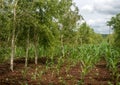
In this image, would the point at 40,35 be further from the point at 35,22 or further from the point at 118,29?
the point at 118,29

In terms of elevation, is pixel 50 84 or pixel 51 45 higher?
pixel 51 45

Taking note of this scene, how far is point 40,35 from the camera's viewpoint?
78.1ft

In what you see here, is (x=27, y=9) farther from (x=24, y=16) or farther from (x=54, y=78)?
(x=54, y=78)

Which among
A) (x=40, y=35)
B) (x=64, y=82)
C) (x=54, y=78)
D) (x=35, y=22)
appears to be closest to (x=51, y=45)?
(x=40, y=35)

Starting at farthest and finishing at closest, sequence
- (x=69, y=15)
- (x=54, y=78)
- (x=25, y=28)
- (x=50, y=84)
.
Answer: (x=69, y=15) < (x=25, y=28) < (x=54, y=78) < (x=50, y=84)

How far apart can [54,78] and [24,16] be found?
5198mm

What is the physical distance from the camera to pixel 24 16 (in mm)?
19094

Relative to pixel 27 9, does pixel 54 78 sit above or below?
below

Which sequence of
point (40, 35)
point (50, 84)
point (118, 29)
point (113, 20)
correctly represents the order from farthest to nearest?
point (113, 20) < point (118, 29) < point (40, 35) < point (50, 84)

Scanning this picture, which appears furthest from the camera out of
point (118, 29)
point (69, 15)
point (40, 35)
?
point (69, 15)

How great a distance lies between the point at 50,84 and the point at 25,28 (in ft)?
31.2

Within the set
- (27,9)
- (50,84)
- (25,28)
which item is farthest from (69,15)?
(50,84)

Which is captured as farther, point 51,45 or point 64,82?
point 51,45

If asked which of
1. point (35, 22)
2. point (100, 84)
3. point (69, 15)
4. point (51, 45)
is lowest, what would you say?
point (100, 84)
